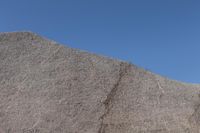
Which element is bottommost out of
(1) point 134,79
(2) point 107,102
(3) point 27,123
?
(3) point 27,123

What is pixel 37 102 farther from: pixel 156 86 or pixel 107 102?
pixel 156 86

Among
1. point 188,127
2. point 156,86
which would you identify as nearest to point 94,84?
point 156,86

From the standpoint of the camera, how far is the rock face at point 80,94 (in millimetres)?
4121

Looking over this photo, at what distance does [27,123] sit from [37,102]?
262 mm

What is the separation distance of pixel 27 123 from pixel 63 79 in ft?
2.16

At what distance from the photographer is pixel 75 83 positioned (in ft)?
14.1

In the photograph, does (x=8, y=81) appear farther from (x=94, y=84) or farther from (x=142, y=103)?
(x=142, y=103)

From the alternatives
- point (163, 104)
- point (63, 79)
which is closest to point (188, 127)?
point (163, 104)

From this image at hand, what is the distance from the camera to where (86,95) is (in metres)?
4.25

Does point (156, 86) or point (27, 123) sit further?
point (156, 86)

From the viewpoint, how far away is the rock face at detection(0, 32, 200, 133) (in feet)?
13.5

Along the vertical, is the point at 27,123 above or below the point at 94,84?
below

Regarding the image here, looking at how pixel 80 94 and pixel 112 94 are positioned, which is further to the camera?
pixel 112 94

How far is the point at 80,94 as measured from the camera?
13.9ft
